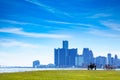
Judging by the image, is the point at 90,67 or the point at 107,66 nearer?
the point at 90,67

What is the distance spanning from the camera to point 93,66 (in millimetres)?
104625

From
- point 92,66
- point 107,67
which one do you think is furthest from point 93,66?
point 107,67

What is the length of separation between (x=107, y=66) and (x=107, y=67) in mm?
665

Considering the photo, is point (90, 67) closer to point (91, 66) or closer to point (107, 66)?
point (91, 66)

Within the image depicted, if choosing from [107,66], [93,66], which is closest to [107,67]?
Result: [107,66]

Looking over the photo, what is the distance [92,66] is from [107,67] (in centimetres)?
1494

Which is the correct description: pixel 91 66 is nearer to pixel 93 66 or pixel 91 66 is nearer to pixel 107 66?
pixel 93 66

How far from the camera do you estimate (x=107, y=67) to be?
117438 millimetres

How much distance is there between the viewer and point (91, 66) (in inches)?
4107

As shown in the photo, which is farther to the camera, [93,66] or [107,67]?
[107,67]

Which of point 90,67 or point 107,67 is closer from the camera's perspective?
point 90,67

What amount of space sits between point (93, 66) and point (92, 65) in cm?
62

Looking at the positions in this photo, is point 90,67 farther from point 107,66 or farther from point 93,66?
point 107,66

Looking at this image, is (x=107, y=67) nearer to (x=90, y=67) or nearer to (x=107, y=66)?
(x=107, y=66)
